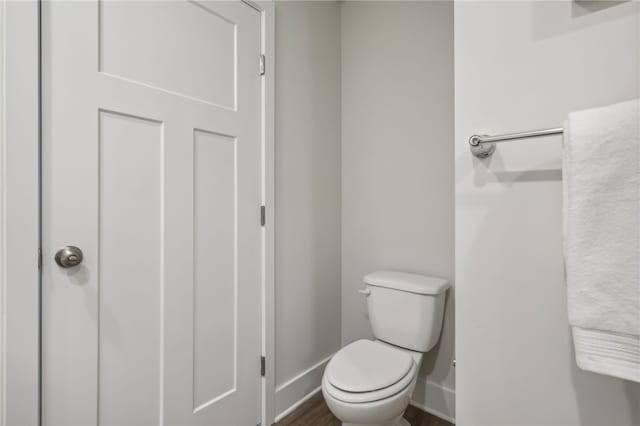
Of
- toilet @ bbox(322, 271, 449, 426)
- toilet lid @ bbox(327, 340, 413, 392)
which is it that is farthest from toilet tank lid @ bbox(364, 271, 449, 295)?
toilet lid @ bbox(327, 340, 413, 392)

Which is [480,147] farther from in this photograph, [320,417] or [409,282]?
[320,417]

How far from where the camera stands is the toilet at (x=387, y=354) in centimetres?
112

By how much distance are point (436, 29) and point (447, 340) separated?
1657 mm

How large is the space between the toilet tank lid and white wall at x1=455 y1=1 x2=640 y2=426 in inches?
23.6

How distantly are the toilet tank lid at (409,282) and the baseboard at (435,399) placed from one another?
1.88ft

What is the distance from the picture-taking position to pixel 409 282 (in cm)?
149

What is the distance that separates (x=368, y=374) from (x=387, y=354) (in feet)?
0.61

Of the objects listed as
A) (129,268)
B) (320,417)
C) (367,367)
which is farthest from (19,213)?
(320,417)

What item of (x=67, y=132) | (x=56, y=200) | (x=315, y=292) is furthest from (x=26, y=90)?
(x=315, y=292)

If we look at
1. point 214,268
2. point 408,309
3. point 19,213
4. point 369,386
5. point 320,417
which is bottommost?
point 320,417

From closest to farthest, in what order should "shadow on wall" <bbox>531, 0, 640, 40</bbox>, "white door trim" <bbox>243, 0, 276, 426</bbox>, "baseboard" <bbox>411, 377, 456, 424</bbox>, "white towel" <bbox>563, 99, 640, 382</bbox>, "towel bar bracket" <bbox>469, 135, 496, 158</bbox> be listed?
"white towel" <bbox>563, 99, 640, 382</bbox>
"shadow on wall" <bbox>531, 0, 640, 40</bbox>
"towel bar bracket" <bbox>469, 135, 496, 158</bbox>
"white door trim" <bbox>243, 0, 276, 426</bbox>
"baseboard" <bbox>411, 377, 456, 424</bbox>

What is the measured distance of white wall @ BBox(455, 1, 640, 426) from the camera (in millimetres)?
652

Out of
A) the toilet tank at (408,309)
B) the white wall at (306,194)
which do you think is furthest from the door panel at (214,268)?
the toilet tank at (408,309)

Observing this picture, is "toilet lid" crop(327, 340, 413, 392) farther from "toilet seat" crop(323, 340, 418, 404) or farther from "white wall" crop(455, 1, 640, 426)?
"white wall" crop(455, 1, 640, 426)
